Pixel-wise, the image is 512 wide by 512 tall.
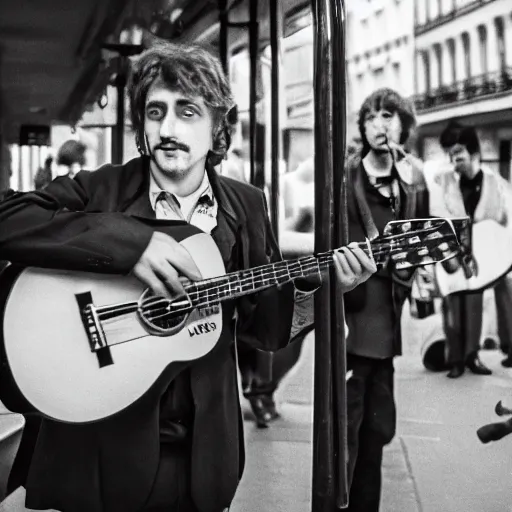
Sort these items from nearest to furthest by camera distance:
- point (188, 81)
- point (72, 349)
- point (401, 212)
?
1. point (72, 349)
2. point (188, 81)
3. point (401, 212)

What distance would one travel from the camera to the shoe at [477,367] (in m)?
1.84

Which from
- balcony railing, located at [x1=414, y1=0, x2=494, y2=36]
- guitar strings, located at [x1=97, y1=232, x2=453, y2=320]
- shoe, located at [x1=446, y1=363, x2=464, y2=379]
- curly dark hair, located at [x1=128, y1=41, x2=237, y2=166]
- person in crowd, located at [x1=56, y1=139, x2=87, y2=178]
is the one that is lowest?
shoe, located at [x1=446, y1=363, x2=464, y2=379]

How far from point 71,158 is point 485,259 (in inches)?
44.0

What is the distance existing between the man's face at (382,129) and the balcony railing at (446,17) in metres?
0.24

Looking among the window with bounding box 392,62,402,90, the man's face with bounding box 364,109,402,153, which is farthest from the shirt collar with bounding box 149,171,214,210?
the window with bounding box 392,62,402,90

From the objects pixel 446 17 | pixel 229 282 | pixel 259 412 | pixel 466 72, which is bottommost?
pixel 259 412

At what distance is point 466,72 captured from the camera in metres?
1.85

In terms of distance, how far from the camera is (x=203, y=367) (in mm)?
1676

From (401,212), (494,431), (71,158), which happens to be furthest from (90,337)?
(494,431)

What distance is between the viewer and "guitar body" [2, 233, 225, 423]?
1.59 m

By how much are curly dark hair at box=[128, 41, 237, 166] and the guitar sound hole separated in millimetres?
364

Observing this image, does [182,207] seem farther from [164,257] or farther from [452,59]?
[452,59]

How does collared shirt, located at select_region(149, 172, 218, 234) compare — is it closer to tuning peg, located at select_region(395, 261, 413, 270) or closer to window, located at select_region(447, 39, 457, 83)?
tuning peg, located at select_region(395, 261, 413, 270)

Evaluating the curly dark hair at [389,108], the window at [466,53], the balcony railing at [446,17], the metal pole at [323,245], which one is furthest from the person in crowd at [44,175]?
the window at [466,53]
